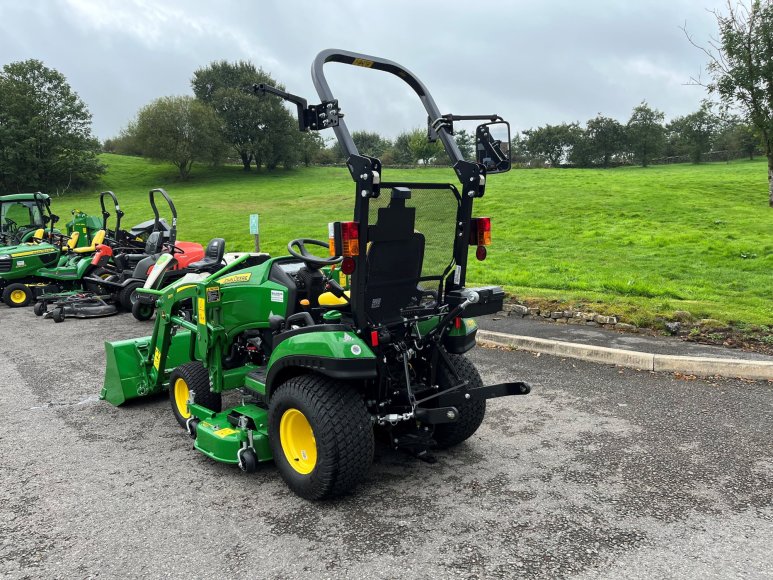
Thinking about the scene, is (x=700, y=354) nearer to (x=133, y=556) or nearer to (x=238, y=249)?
(x=133, y=556)

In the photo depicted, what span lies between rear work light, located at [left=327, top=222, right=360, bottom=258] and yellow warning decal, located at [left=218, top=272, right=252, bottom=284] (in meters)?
1.45

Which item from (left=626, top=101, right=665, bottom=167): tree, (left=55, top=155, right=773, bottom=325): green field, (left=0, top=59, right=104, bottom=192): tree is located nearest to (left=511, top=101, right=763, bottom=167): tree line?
(left=626, top=101, right=665, bottom=167): tree

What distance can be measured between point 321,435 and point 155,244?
352 inches

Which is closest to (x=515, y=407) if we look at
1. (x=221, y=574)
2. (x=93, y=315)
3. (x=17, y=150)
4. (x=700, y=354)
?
(x=700, y=354)

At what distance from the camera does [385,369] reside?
153 inches

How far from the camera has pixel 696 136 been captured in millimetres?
48250

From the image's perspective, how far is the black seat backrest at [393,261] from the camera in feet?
11.8

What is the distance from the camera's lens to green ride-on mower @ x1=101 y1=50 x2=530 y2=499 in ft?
11.6

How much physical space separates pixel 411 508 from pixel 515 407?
6.55 feet

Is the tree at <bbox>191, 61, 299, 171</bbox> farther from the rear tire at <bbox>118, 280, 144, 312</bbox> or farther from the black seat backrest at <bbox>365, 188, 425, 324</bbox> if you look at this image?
the black seat backrest at <bbox>365, 188, 425, 324</bbox>

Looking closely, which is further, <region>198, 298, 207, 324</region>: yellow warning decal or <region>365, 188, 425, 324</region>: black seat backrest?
<region>198, 298, 207, 324</region>: yellow warning decal

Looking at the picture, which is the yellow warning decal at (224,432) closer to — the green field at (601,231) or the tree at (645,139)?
the green field at (601,231)

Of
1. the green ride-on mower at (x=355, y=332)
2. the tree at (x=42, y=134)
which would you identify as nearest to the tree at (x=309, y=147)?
the tree at (x=42, y=134)

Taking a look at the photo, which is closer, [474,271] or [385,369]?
[385,369]
